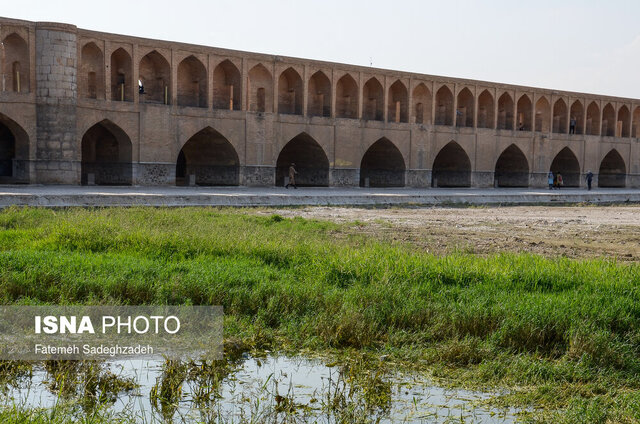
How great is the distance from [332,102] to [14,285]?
59.9 feet

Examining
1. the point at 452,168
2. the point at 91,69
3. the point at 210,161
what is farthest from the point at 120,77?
the point at 452,168

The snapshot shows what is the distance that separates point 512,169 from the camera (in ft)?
93.8

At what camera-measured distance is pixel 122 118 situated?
62.0ft

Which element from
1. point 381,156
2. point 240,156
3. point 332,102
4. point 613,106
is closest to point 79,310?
point 240,156

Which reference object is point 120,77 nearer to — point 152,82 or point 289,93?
point 152,82

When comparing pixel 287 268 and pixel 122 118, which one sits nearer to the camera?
pixel 287 268

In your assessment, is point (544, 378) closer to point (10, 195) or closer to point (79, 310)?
point (79, 310)

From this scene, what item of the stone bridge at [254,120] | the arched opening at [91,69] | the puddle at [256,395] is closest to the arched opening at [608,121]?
the stone bridge at [254,120]

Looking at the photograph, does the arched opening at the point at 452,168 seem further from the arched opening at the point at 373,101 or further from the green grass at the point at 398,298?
the green grass at the point at 398,298

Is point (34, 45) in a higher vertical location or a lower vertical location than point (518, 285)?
higher

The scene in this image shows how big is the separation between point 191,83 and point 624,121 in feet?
68.8

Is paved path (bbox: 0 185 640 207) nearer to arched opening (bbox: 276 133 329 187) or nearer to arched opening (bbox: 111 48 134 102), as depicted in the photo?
arched opening (bbox: 111 48 134 102)

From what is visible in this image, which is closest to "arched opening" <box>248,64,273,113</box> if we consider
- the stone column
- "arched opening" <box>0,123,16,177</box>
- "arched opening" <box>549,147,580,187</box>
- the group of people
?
the stone column

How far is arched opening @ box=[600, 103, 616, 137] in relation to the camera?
30655mm
